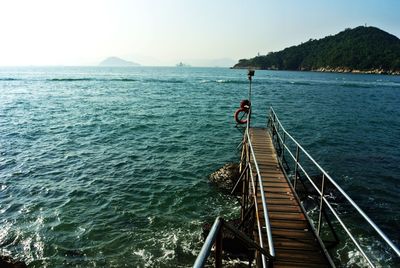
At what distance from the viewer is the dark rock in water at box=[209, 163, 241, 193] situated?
16.6m

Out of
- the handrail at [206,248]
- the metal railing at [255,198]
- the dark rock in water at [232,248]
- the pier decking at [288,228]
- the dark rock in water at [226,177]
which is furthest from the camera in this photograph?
the dark rock in water at [226,177]

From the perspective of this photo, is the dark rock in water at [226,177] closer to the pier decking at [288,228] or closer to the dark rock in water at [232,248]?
the pier decking at [288,228]

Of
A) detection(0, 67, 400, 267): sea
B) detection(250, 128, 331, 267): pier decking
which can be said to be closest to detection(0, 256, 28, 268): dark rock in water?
detection(0, 67, 400, 267): sea

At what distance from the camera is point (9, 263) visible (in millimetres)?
10109

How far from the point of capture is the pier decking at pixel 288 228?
6.88m

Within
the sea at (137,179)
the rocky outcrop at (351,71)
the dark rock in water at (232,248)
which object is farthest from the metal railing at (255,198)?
the rocky outcrop at (351,71)

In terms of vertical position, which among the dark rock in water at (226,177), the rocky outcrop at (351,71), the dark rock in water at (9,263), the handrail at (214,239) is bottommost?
the dark rock in water at (9,263)

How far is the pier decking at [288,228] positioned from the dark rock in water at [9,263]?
743 centimetres

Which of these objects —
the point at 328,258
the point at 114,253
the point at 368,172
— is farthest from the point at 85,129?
the point at 328,258

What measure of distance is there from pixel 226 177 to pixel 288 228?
9.14 meters

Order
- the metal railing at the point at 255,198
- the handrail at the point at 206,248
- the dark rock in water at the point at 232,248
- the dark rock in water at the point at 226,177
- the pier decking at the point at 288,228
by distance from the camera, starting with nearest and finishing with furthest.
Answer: the handrail at the point at 206,248 < the metal railing at the point at 255,198 < the pier decking at the point at 288,228 < the dark rock in water at the point at 232,248 < the dark rock in water at the point at 226,177

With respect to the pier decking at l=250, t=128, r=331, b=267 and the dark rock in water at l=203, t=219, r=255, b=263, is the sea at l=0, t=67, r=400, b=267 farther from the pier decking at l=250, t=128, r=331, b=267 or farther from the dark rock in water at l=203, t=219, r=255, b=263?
the pier decking at l=250, t=128, r=331, b=267

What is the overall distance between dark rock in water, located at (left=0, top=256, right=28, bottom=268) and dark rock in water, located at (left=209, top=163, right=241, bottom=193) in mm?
9258

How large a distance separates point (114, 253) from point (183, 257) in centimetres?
241
